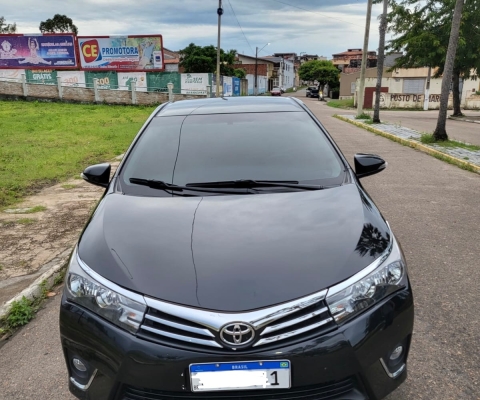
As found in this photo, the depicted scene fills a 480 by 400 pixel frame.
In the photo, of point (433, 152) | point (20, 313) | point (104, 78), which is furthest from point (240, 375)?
point (104, 78)

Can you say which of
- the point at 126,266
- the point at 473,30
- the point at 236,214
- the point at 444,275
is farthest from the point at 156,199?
the point at 473,30

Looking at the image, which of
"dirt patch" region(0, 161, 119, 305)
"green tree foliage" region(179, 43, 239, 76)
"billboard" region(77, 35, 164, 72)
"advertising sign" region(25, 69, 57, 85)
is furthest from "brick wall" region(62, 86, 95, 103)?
"dirt patch" region(0, 161, 119, 305)

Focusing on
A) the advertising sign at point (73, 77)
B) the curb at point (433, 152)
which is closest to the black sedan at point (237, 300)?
the curb at point (433, 152)

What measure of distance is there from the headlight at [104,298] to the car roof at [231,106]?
191 centimetres

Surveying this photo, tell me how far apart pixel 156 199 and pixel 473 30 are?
30685 mm

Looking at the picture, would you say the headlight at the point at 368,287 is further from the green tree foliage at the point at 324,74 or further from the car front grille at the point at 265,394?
the green tree foliage at the point at 324,74

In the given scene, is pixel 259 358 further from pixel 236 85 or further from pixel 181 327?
pixel 236 85

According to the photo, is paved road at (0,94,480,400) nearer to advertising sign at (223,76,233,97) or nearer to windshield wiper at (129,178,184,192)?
windshield wiper at (129,178,184,192)

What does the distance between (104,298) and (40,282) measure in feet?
7.19

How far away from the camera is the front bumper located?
184 cm

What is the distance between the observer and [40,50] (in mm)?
37000

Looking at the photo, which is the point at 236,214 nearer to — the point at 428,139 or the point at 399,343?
the point at 399,343

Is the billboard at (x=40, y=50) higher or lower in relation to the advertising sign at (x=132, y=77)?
higher

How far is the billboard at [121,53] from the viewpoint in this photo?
3678 centimetres
